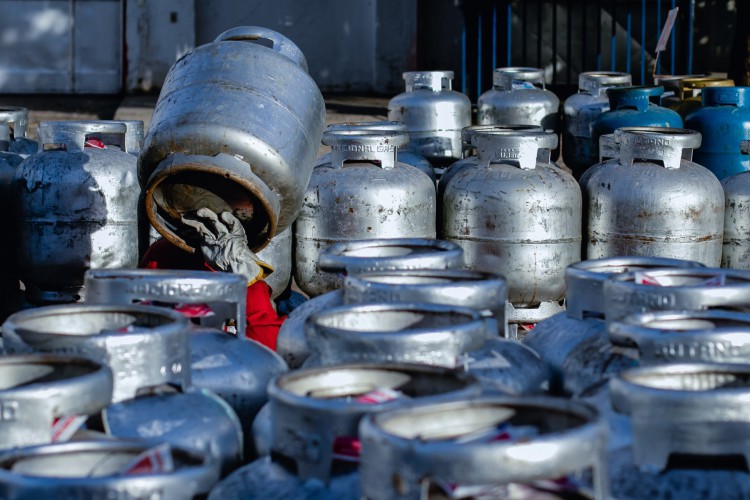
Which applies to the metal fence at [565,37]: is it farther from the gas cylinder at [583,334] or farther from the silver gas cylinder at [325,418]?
the silver gas cylinder at [325,418]

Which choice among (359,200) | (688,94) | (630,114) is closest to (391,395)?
(359,200)

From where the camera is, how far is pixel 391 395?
1.58m

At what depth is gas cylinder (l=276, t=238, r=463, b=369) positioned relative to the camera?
93.4 inches

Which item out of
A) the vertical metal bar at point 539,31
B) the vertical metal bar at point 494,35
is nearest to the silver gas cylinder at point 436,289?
the vertical metal bar at point 494,35

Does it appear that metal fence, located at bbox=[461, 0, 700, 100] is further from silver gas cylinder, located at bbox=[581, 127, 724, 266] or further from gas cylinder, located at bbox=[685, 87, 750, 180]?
silver gas cylinder, located at bbox=[581, 127, 724, 266]

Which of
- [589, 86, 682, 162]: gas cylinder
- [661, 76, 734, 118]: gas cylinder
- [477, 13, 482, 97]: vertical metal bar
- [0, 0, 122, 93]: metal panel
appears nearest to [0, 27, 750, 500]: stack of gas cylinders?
[589, 86, 682, 162]: gas cylinder

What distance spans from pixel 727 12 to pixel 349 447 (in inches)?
369

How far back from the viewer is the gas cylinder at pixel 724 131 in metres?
4.72

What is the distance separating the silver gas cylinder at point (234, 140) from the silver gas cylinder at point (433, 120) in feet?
5.88

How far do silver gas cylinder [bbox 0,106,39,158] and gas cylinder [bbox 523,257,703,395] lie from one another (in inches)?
94.3

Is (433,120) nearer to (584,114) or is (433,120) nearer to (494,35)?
(584,114)

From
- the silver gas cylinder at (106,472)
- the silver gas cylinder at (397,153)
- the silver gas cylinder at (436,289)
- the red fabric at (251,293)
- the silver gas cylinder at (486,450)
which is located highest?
the silver gas cylinder at (397,153)

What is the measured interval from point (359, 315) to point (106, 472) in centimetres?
60

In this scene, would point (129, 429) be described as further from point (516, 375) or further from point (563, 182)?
point (563, 182)
